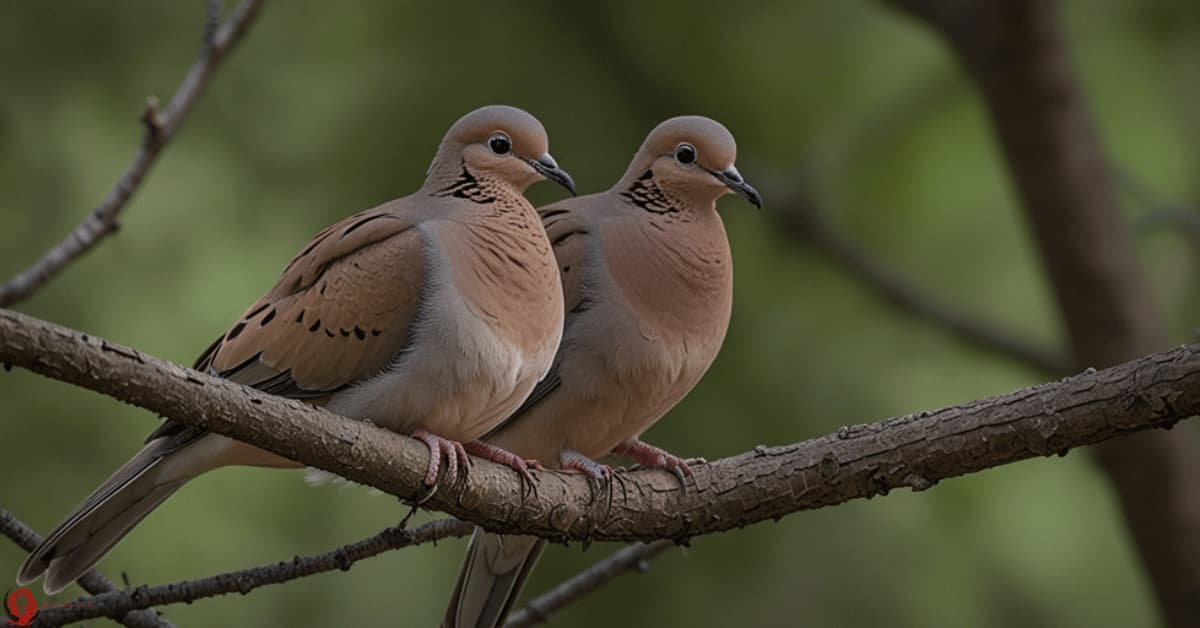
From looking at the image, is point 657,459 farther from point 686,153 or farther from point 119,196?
point 119,196

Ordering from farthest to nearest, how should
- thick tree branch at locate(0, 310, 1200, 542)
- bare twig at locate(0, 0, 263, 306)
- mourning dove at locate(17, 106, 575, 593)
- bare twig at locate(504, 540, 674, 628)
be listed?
1. bare twig at locate(0, 0, 263, 306)
2. bare twig at locate(504, 540, 674, 628)
3. mourning dove at locate(17, 106, 575, 593)
4. thick tree branch at locate(0, 310, 1200, 542)

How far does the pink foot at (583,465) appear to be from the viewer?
2648mm

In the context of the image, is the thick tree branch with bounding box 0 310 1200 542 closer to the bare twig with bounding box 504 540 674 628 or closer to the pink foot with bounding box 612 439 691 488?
the pink foot with bounding box 612 439 691 488

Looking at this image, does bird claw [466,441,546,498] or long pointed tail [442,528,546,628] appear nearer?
bird claw [466,441,546,498]

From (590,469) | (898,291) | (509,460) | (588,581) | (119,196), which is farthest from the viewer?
(898,291)

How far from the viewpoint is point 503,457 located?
2.53 m

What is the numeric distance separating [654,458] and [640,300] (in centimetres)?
29

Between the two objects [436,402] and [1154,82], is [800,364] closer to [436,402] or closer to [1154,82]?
[1154,82]

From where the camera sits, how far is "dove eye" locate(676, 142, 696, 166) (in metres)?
2.81

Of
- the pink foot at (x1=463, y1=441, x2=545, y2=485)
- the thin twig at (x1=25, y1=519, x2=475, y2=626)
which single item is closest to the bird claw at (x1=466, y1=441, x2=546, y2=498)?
the pink foot at (x1=463, y1=441, x2=545, y2=485)

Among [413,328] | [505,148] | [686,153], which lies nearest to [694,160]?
[686,153]

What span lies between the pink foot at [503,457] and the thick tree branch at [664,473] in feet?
0.06

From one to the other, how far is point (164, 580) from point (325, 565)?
2.86 meters

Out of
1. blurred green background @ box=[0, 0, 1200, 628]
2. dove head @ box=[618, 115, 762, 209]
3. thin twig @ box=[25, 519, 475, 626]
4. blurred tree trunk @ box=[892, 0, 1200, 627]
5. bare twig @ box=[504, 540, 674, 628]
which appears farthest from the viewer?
blurred green background @ box=[0, 0, 1200, 628]
